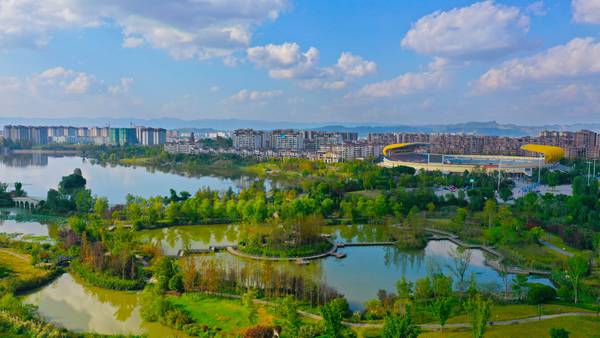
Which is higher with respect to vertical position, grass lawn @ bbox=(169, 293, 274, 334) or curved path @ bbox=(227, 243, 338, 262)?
curved path @ bbox=(227, 243, 338, 262)

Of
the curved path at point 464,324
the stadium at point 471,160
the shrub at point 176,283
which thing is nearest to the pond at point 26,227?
the shrub at point 176,283

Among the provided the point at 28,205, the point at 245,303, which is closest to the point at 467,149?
the point at 28,205

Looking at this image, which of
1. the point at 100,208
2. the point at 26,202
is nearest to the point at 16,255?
the point at 100,208

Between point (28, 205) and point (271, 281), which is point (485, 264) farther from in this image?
point (28, 205)

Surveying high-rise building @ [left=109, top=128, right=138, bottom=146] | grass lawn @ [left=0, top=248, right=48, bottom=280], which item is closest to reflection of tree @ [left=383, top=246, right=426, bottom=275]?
grass lawn @ [left=0, top=248, right=48, bottom=280]

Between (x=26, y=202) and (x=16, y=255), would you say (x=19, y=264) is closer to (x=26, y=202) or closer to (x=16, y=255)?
(x=16, y=255)

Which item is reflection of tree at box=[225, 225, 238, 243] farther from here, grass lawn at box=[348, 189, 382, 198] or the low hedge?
grass lawn at box=[348, 189, 382, 198]

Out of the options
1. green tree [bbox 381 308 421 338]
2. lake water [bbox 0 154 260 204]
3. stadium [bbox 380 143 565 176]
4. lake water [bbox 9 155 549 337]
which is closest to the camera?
green tree [bbox 381 308 421 338]
